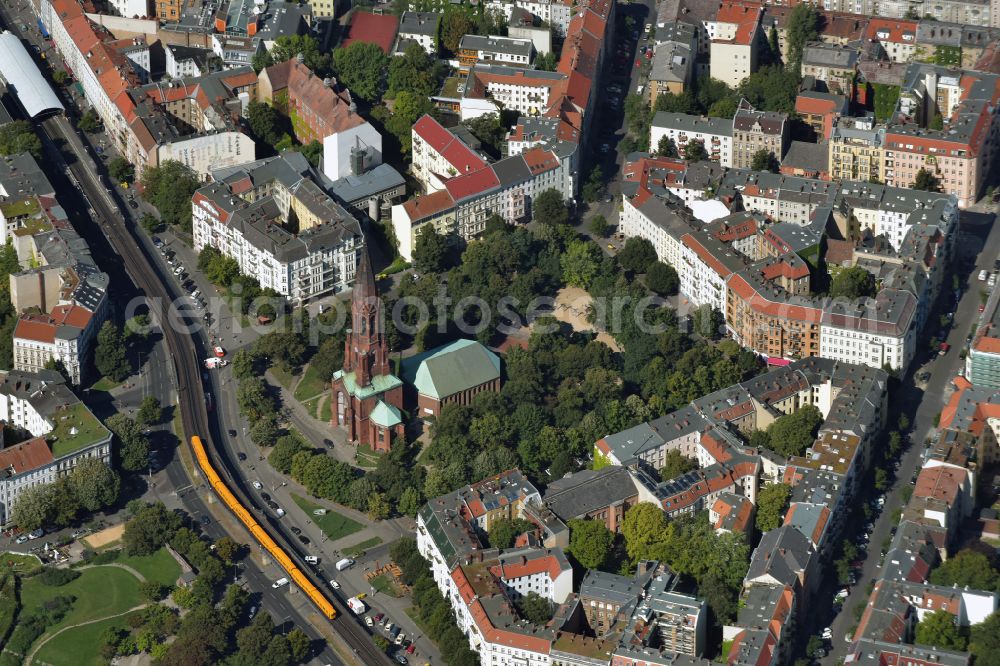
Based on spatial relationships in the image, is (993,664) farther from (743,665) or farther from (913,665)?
(743,665)

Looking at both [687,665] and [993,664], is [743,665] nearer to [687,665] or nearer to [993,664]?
[687,665]

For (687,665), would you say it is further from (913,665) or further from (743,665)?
(913,665)

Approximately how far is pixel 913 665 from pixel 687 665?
61.2 feet

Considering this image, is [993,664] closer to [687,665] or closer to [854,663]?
[854,663]

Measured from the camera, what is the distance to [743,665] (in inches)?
7859

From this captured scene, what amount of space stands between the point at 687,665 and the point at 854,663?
13.8 metres

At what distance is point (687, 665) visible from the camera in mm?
199875

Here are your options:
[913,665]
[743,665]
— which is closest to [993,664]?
[913,665]

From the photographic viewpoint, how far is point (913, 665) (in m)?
199

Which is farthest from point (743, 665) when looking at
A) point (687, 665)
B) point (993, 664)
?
point (993, 664)

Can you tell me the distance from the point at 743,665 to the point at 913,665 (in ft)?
45.9

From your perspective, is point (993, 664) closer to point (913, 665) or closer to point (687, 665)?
point (913, 665)

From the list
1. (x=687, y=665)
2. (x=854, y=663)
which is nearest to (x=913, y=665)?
(x=854, y=663)

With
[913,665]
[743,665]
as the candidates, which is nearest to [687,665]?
[743,665]
